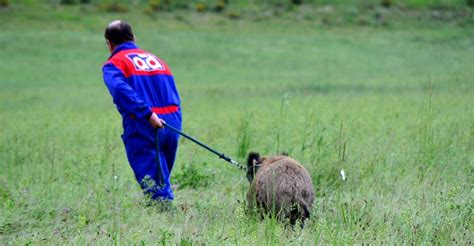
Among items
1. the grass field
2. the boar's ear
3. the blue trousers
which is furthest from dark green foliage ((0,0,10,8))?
the boar's ear

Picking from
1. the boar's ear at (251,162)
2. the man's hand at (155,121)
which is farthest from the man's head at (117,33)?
the boar's ear at (251,162)

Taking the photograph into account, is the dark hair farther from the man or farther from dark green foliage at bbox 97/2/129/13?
dark green foliage at bbox 97/2/129/13

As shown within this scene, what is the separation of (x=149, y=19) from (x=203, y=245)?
39.7m

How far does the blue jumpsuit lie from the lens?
6.56 metres

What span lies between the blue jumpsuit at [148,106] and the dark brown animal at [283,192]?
42.4 inches

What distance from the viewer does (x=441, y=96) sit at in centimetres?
1433

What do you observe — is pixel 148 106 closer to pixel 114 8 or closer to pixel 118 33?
pixel 118 33

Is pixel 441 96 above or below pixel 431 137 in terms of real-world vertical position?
below

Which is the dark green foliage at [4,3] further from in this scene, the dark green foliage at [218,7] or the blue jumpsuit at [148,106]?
the blue jumpsuit at [148,106]

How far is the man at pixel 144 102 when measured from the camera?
6508 millimetres

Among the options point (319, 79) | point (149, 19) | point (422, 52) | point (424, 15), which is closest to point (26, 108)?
point (319, 79)

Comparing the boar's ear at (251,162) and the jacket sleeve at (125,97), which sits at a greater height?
the jacket sleeve at (125,97)

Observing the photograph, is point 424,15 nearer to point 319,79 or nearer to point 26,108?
point 319,79

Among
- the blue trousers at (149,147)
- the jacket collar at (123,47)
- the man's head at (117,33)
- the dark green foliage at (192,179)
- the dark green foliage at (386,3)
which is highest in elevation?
the man's head at (117,33)
